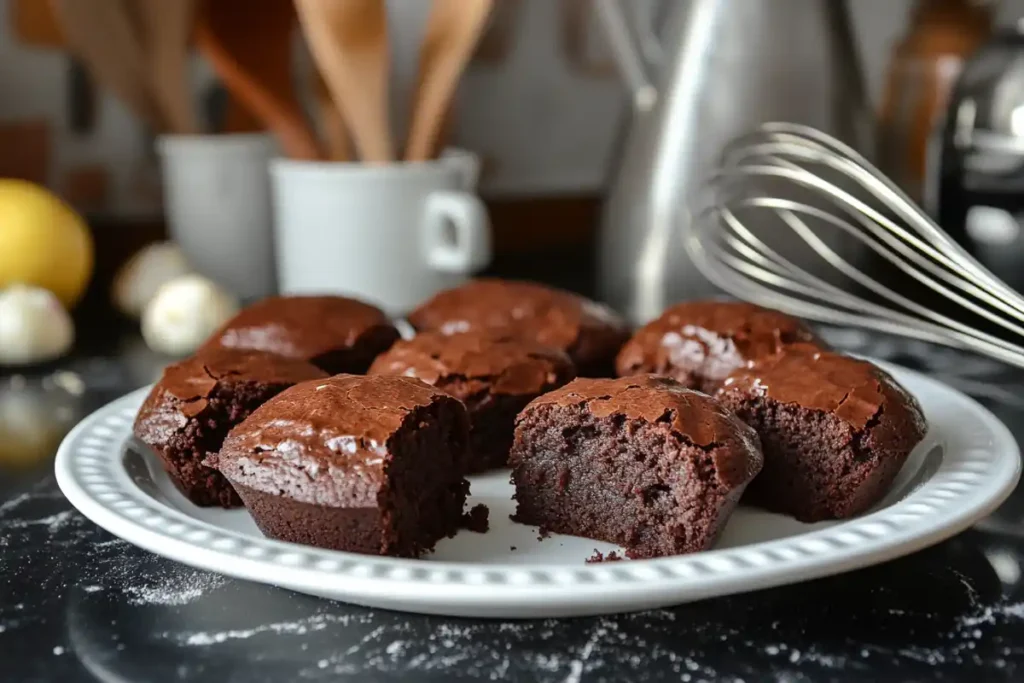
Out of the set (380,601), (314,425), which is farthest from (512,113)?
(380,601)

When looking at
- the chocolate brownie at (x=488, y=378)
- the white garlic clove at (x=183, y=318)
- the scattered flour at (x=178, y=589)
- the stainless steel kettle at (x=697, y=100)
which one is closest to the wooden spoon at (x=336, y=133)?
the white garlic clove at (x=183, y=318)

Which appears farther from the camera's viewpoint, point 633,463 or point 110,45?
point 110,45

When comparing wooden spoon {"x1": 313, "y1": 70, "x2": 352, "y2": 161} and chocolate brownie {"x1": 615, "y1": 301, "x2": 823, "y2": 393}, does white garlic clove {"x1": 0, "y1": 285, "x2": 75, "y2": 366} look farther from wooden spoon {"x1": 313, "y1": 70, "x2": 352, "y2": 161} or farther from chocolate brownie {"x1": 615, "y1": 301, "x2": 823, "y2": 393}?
chocolate brownie {"x1": 615, "y1": 301, "x2": 823, "y2": 393}

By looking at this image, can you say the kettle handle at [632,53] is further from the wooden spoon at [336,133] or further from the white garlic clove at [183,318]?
the white garlic clove at [183,318]

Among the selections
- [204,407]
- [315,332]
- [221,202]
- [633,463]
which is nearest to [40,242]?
[221,202]

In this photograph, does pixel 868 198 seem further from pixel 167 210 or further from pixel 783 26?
pixel 167 210

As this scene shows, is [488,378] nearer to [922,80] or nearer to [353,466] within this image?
[353,466]
